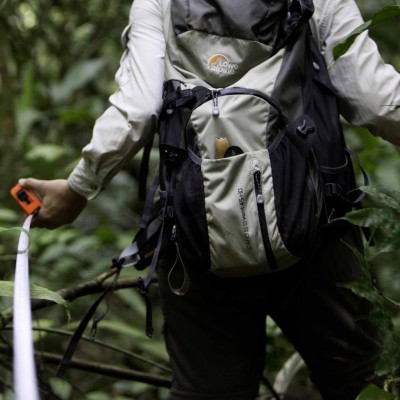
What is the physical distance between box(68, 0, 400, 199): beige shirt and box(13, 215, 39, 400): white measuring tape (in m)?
0.44

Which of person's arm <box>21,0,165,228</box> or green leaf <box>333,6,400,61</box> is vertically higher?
green leaf <box>333,6,400,61</box>

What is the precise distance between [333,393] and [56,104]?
335 cm

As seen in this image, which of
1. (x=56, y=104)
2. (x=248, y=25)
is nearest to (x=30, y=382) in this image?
(x=248, y=25)

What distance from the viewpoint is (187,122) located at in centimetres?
216

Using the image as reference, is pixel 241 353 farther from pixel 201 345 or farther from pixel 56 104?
pixel 56 104

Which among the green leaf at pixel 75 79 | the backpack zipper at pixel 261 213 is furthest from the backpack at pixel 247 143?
the green leaf at pixel 75 79

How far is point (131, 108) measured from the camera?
226 centimetres

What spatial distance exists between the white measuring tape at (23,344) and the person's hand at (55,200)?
1.55 feet

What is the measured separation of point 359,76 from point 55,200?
0.98m

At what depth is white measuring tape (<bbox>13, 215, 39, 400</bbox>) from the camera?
42.4 inches

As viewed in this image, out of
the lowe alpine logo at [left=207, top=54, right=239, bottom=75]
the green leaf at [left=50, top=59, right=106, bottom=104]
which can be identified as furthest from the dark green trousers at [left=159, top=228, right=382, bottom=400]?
the green leaf at [left=50, top=59, right=106, bottom=104]

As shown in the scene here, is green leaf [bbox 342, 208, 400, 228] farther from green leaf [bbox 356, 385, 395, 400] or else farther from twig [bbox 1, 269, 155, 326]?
twig [bbox 1, 269, 155, 326]

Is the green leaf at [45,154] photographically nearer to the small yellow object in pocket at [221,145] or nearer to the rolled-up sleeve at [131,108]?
the rolled-up sleeve at [131,108]

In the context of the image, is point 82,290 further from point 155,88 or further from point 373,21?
point 373,21
